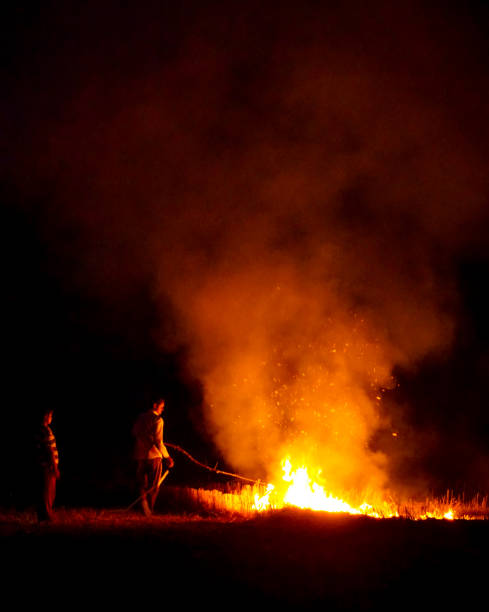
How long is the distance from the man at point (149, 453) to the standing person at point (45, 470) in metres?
1.26

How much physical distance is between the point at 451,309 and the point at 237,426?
691 centimetres

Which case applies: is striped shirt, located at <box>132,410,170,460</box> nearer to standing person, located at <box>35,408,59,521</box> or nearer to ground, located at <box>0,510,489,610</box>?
standing person, located at <box>35,408,59,521</box>

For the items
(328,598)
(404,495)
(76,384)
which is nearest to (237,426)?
(404,495)

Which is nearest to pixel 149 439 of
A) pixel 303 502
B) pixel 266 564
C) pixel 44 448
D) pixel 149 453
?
pixel 149 453

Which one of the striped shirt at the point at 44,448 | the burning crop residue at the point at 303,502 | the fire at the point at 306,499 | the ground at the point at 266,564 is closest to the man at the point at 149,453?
the burning crop residue at the point at 303,502

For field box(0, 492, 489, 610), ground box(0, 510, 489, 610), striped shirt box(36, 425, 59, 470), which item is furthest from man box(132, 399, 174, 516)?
ground box(0, 510, 489, 610)

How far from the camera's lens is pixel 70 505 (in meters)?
10.3

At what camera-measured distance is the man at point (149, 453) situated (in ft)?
31.9

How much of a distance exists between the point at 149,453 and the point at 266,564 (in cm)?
381

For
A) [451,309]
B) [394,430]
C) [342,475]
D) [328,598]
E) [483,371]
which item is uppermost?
[451,309]

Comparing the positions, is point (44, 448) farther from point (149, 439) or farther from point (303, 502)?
point (303, 502)

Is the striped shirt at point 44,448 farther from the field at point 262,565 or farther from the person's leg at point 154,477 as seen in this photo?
the person's leg at point 154,477

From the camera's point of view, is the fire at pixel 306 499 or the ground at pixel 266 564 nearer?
the ground at pixel 266 564

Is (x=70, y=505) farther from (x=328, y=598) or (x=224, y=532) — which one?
(x=328, y=598)
